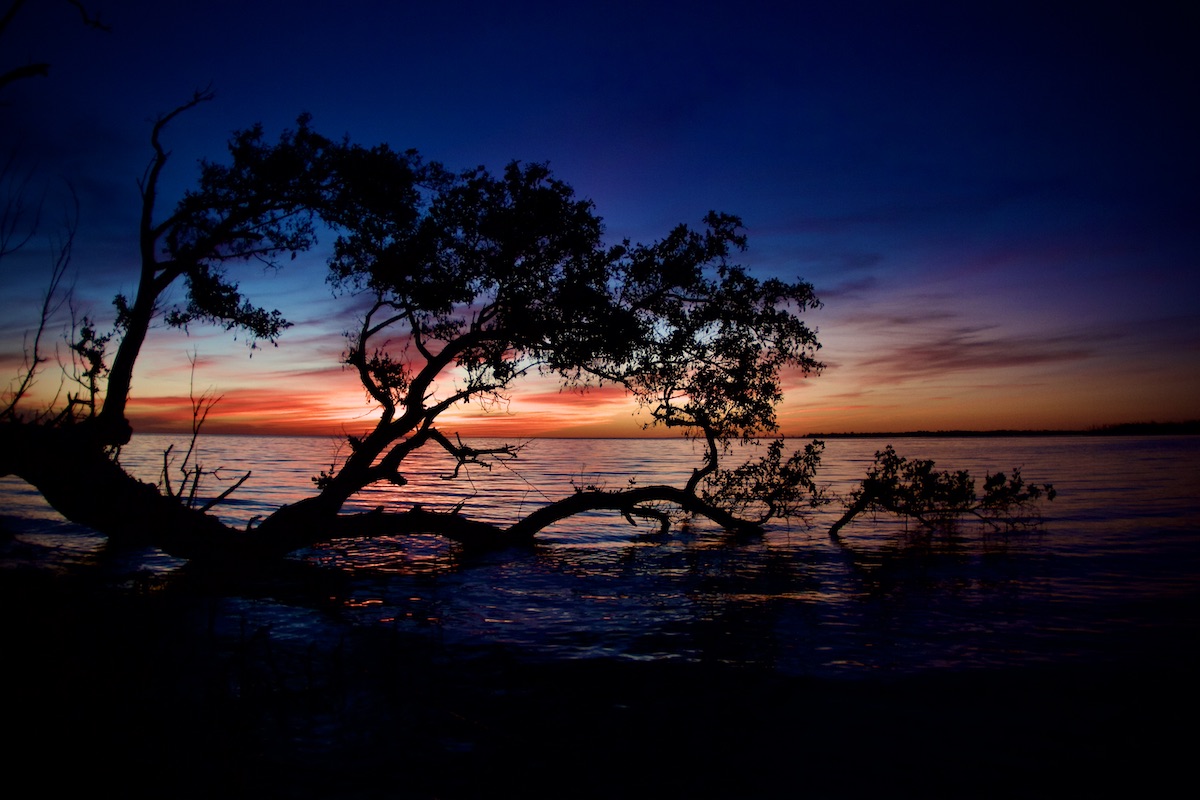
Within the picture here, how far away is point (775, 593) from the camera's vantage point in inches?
586

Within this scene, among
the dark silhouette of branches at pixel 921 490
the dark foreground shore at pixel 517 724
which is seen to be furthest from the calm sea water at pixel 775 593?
the dark silhouette of branches at pixel 921 490

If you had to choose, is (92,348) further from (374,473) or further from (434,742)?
(434,742)

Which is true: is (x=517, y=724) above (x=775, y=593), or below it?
above

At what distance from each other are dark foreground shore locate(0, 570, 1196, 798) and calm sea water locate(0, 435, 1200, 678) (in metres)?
1.07

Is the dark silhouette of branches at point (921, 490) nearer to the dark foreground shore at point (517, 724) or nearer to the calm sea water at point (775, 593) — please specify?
the calm sea water at point (775, 593)

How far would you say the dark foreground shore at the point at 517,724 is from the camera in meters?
5.75

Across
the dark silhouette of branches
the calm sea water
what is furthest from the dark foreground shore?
the dark silhouette of branches

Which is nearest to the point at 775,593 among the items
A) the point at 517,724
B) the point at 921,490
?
the point at 517,724

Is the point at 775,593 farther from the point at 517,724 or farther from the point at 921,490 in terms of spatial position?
the point at 921,490

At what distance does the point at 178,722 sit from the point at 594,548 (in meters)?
17.0

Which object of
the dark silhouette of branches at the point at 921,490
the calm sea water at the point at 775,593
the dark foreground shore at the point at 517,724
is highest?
the dark silhouette of branches at the point at 921,490

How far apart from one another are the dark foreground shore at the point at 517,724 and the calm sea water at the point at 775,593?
3.52 ft

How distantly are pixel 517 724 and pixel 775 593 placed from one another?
9.15 meters

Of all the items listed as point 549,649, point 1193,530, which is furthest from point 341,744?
point 1193,530
